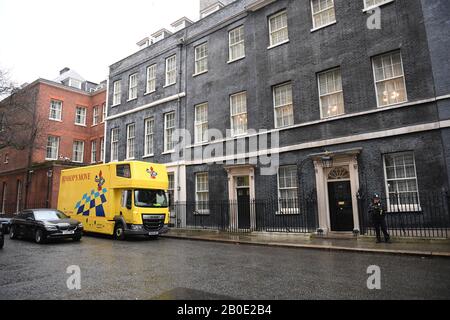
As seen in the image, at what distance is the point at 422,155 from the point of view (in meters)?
11.9

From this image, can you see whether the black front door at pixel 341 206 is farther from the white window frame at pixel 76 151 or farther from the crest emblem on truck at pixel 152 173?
the white window frame at pixel 76 151

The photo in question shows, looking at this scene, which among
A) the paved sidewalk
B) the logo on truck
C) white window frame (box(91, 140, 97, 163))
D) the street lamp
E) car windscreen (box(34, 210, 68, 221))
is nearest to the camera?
the paved sidewalk

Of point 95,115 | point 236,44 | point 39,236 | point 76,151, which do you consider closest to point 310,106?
point 236,44

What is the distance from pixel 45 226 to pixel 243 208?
9582mm

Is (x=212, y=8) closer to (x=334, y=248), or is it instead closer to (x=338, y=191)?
(x=338, y=191)

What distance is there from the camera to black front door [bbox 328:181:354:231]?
1343cm

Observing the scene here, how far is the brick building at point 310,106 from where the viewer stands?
39.9ft

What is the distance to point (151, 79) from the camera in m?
23.8

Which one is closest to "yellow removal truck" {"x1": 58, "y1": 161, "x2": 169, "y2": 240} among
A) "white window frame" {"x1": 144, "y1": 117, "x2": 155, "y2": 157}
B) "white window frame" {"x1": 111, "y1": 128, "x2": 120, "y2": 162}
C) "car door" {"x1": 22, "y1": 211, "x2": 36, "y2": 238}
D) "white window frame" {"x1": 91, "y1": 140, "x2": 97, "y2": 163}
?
"car door" {"x1": 22, "y1": 211, "x2": 36, "y2": 238}

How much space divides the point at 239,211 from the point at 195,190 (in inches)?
145

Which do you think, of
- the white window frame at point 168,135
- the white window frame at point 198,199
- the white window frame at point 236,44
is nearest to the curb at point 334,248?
the white window frame at point 198,199

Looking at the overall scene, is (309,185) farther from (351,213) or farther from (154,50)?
(154,50)

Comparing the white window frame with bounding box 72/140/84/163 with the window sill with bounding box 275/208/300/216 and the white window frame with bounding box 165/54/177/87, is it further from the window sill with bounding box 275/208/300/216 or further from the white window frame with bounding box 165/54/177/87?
the window sill with bounding box 275/208/300/216

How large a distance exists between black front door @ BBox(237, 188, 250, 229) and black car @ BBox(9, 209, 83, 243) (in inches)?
318
